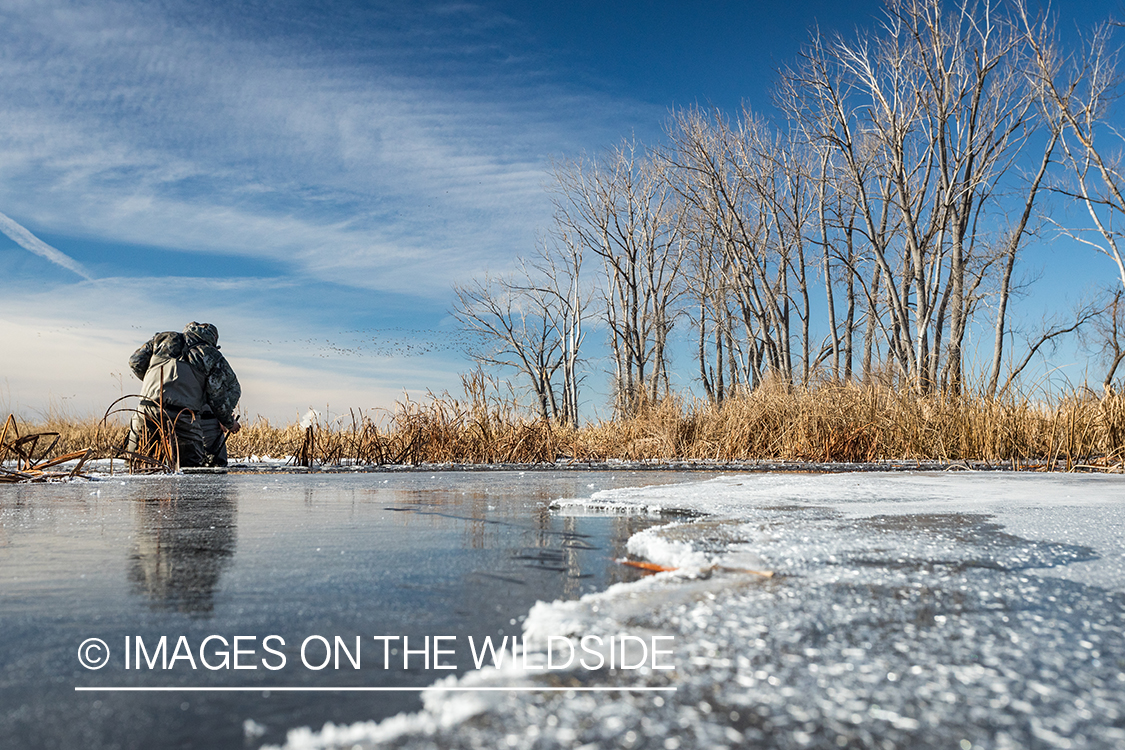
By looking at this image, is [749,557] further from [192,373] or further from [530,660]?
[192,373]

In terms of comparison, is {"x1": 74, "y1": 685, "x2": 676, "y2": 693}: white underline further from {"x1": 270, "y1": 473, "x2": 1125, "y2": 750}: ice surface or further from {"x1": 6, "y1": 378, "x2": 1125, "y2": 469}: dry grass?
{"x1": 6, "y1": 378, "x2": 1125, "y2": 469}: dry grass

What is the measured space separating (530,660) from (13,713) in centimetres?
51

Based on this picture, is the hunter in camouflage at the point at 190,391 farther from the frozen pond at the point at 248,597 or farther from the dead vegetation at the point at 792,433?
the frozen pond at the point at 248,597

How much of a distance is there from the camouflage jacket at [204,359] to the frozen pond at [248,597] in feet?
15.4

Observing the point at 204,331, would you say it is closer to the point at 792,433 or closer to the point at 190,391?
the point at 190,391

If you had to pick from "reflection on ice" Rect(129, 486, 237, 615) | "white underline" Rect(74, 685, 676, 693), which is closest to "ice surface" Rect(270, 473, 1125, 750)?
"white underline" Rect(74, 685, 676, 693)

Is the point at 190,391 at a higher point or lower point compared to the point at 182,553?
higher

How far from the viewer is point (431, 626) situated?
955 mm

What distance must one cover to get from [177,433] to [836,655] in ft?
23.8

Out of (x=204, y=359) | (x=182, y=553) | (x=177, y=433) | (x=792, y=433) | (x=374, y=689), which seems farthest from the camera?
(x=792, y=433)

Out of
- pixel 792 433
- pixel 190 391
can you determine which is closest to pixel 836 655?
pixel 190 391

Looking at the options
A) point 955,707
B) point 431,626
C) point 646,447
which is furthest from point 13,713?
point 646,447

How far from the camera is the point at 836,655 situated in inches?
31.0

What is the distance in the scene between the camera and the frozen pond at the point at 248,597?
2.24ft
